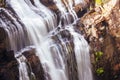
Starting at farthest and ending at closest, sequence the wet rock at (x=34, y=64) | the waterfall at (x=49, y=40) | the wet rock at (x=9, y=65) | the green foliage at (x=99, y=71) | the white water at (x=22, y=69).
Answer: the green foliage at (x=99, y=71) → the waterfall at (x=49, y=40) → the wet rock at (x=34, y=64) → the white water at (x=22, y=69) → the wet rock at (x=9, y=65)

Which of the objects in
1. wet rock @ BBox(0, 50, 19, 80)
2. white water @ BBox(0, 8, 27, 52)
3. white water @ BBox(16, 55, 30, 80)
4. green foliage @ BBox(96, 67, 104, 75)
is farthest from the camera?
green foliage @ BBox(96, 67, 104, 75)

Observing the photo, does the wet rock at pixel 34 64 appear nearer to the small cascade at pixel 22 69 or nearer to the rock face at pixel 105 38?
the small cascade at pixel 22 69

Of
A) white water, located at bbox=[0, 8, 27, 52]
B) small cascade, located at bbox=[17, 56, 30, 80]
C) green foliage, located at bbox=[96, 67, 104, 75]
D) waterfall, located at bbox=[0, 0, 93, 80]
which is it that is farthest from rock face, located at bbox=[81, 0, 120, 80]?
small cascade, located at bbox=[17, 56, 30, 80]

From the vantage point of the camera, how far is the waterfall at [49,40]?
54.0ft

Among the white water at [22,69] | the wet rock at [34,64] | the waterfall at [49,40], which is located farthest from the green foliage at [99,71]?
the white water at [22,69]

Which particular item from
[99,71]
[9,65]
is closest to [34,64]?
[9,65]

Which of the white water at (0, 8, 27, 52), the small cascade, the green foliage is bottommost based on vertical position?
the green foliage

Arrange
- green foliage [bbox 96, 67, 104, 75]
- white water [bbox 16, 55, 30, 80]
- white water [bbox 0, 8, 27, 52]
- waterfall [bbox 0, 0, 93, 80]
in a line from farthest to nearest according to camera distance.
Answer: green foliage [bbox 96, 67, 104, 75], waterfall [bbox 0, 0, 93, 80], white water [bbox 0, 8, 27, 52], white water [bbox 16, 55, 30, 80]

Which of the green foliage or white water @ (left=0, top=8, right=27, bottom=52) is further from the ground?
white water @ (left=0, top=8, right=27, bottom=52)

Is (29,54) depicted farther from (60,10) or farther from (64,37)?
(60,10)

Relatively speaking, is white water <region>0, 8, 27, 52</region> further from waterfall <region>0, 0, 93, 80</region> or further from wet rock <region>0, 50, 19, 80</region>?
wet rock <region>0, 50, 19, 80</region>

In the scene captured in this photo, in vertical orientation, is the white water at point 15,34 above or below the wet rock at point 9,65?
above

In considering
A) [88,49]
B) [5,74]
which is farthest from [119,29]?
[5,74]

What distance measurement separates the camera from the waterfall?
16453 millimetres
